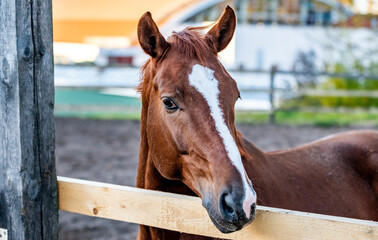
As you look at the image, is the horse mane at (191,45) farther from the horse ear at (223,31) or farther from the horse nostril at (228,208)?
the horse nostril at (228,208)

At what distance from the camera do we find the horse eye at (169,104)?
1.97 m

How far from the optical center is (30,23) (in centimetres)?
199

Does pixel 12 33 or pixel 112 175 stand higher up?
pixel 12 33

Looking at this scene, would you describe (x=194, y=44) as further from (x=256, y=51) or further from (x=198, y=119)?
(x=256, y=51)

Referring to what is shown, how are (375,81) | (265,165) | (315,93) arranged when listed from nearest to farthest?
1. (265,165)
2. (315,93)
3. (375,81)

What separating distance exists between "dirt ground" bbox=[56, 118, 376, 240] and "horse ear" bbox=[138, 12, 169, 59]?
2765 millimetres

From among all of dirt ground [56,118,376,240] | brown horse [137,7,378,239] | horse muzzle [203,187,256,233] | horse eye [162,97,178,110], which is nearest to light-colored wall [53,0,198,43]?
dirt ground [56,118,376,240]

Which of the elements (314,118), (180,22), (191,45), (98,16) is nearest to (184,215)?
(191,45)

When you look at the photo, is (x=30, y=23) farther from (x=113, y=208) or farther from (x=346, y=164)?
(x=346, y=164)

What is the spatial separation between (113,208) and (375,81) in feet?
41.3

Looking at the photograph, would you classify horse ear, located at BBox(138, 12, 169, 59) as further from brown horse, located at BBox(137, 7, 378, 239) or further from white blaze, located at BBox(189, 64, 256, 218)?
white blaze, located at BBox(189, 64, 256, 218)

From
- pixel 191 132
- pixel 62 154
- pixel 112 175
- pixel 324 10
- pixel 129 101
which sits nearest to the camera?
pixel 191 132

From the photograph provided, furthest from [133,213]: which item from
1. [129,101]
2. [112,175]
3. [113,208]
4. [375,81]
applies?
[129,101]

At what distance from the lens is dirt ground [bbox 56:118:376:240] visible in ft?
15.3
